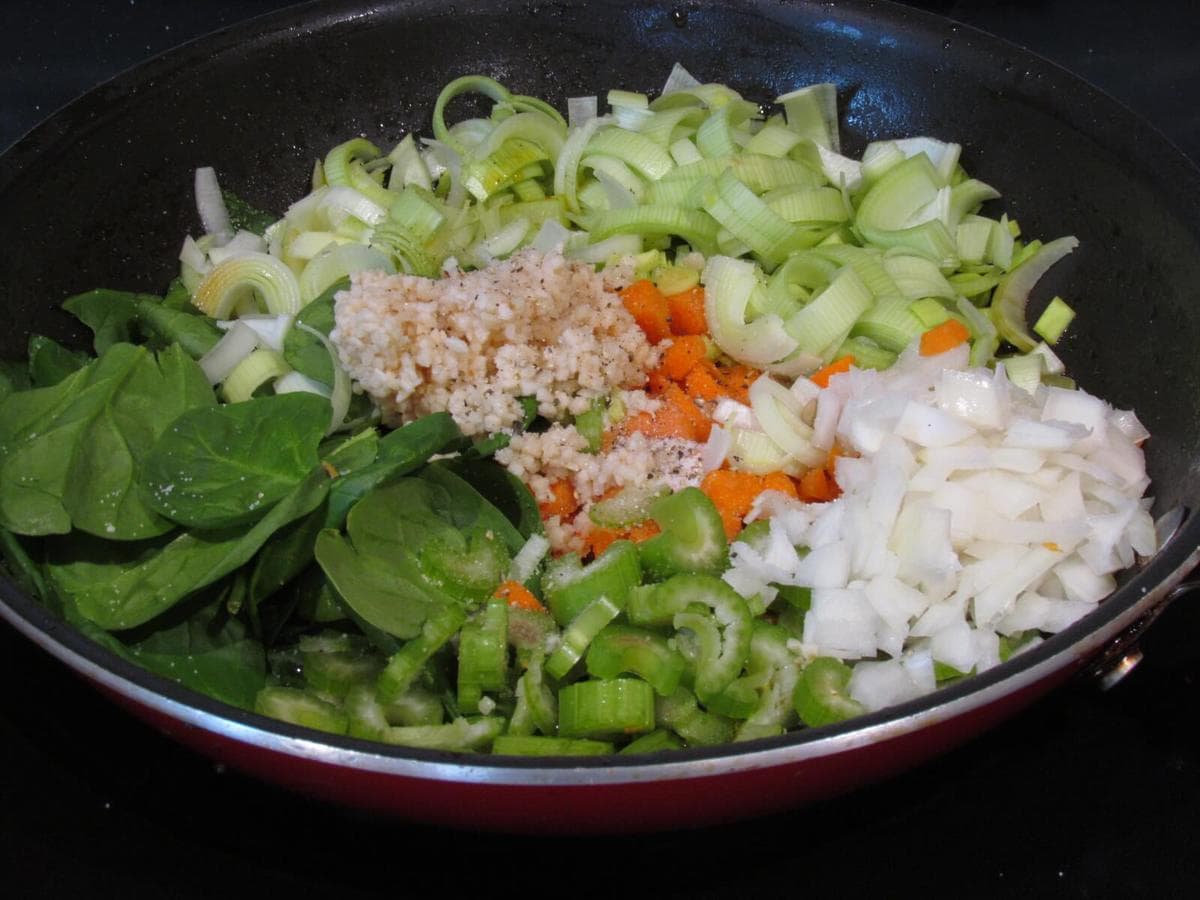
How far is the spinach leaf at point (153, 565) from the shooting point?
1162 millimetres

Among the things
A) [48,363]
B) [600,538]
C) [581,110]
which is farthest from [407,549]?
[581,110]

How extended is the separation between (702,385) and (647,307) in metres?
0.14

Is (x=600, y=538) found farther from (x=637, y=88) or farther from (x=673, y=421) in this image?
(x=637, y=88)

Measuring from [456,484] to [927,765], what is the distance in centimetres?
66

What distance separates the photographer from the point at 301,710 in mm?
1127

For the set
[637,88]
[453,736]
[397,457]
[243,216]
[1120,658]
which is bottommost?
[1120,658]

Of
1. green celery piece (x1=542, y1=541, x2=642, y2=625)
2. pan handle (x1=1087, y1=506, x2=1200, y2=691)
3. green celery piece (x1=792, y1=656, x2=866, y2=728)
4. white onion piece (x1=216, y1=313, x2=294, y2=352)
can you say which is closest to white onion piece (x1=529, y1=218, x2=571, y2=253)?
white onion piece (x1=216, y1=313, x2=294, y2=352)

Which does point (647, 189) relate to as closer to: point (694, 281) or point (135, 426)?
point (694, 281)

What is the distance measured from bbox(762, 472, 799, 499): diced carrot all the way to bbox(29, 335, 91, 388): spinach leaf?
960 mm

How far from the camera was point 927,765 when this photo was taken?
1.26 metres

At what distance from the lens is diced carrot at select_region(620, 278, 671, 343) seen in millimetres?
1578

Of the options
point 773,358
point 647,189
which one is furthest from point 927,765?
point 647,189

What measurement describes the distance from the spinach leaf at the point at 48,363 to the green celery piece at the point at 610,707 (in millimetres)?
856

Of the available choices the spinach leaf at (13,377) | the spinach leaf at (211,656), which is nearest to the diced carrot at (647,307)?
the spinach leaf at (211,656)
